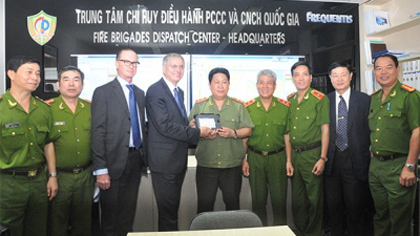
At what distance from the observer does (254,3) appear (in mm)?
3496

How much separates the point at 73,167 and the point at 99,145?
1.20ft

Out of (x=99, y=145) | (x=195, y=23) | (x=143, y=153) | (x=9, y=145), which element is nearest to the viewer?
(x=9, y=145)

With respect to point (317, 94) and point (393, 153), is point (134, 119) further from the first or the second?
point (393, 153)

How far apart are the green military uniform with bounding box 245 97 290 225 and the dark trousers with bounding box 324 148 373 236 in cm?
50

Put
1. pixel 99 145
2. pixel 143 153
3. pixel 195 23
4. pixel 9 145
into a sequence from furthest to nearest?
pixel 195 23
pixel 143 153
pixel 99 145
pixel 9 145

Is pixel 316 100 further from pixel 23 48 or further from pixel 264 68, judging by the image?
pixel 23 48

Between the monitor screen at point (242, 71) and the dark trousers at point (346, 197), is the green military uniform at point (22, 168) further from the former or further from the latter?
the dark trousers at point (346, 197)

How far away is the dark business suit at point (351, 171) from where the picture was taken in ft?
9.91

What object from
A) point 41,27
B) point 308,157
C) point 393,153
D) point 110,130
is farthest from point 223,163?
point 41,27

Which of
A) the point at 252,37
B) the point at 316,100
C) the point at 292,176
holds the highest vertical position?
the point at 252,37

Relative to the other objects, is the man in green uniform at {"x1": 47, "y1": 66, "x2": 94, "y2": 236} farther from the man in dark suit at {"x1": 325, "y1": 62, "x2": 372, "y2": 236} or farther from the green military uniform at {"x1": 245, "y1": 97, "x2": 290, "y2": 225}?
the man in dark suit at {"x1": 325, "y1": 62, "x2": 372, "y2": 236}

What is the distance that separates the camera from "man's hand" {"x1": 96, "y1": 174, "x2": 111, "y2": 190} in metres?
2.65

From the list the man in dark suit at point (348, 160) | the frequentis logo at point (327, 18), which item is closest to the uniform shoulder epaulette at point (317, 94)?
the man in dark suit at point (348, 160)

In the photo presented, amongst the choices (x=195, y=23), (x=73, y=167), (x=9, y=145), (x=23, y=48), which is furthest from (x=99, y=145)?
(x=195, y=23)
